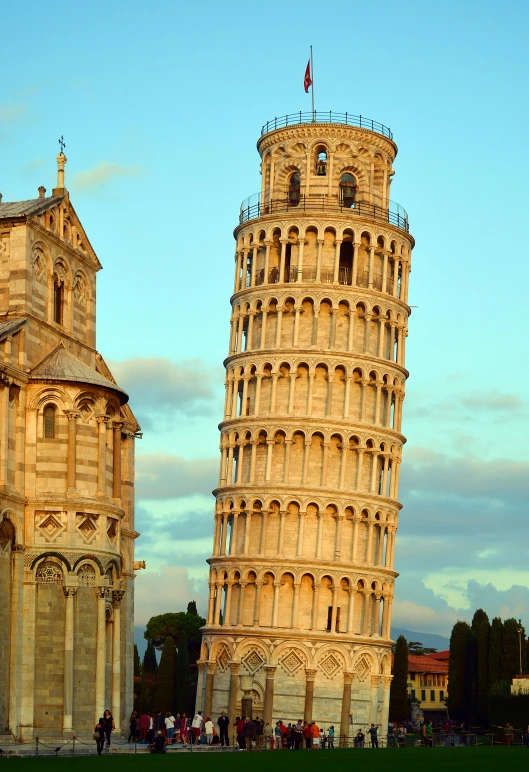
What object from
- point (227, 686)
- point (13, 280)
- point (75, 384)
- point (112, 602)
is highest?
point (13, 280)

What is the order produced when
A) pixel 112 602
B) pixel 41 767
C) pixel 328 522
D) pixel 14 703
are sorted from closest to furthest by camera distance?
pixel 41 767, pixel 14 703, pixel 112 602, pixel 328 522

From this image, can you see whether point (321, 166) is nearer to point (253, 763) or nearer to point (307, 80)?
point (307, 80)

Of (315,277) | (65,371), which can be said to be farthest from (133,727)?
(315,277)

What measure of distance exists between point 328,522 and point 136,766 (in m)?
50.4

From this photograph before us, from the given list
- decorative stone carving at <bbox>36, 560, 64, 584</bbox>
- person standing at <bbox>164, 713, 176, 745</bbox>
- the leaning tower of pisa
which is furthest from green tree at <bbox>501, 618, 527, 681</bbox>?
decorative stone carving at <bbox>36, 560, 64, 584</bbox>

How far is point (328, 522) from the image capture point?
8719 cm

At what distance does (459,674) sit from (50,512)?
66.1 meters

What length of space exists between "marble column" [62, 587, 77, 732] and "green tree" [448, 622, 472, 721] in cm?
6491

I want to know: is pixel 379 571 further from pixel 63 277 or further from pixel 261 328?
pixel 63 277

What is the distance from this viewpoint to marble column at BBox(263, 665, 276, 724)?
83875mm

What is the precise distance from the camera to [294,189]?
310 feet

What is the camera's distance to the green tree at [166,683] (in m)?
105

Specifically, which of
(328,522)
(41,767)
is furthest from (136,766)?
(328,522)

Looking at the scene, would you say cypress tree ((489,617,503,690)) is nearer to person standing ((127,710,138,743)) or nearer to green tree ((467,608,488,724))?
green tree ((467,608,488,724))
